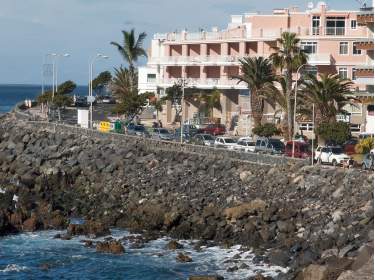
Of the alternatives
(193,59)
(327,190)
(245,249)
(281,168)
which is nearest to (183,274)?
(245,249)

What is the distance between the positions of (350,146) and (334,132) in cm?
138

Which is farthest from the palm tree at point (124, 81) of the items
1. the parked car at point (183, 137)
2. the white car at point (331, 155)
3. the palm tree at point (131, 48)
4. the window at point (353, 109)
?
the white car at point (331, 155)

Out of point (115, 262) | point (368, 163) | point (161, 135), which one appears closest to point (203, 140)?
point (161, 135)

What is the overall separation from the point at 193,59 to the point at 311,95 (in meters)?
29.3

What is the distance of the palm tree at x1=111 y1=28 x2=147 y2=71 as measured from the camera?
332 ft

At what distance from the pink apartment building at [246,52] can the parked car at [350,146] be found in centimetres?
449

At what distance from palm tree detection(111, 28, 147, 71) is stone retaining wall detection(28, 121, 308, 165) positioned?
20.7 m

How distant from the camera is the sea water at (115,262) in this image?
124 ft

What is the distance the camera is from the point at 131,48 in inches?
4008

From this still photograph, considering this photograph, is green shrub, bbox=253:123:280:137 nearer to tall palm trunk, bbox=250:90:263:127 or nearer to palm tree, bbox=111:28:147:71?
tall palm trunk, bbox=250:90:263:127

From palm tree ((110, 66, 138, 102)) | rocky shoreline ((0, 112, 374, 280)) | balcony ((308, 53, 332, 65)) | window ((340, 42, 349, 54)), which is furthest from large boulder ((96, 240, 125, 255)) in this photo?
palm tree ((110, 66, 138, 102))

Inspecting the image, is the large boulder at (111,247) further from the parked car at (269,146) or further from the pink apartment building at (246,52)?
the pink apartment building at (246,52)

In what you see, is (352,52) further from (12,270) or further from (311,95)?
(12,270)

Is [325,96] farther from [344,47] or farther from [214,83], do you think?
[214,83]
